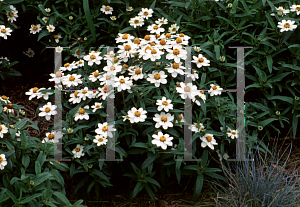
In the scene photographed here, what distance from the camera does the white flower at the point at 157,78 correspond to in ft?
8.57

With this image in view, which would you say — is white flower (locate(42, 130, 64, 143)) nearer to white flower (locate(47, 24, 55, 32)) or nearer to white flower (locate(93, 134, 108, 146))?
white flower (locate(93, 134, 108, 146))

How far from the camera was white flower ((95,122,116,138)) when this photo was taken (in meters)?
2.46

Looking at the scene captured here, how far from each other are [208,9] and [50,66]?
209 centimetres

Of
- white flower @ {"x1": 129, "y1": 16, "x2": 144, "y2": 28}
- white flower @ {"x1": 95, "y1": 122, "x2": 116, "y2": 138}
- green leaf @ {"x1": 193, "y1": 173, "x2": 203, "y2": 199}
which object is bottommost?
green leaf @ {"x1": 193, "y1": 173, "x2": 203, "y2": 199}

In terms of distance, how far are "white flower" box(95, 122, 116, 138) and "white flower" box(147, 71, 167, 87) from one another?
0.49 metres

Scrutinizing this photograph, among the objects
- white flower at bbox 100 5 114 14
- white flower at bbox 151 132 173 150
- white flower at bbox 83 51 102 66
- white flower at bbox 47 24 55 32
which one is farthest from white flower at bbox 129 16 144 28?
white flower at bbox 151 132 173 150

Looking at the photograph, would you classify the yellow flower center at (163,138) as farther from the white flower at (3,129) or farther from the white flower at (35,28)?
the white flower at (35,28)

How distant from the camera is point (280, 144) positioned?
3238 millimetres

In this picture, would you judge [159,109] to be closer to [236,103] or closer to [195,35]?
[236,103]

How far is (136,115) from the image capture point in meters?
2.46

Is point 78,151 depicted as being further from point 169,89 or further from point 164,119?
point 169,89

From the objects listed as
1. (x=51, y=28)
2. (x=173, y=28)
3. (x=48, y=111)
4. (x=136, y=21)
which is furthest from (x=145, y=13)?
(x=48, y=111)

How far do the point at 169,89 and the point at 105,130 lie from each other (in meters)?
0.60

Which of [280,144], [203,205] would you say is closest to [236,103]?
[280,144]
